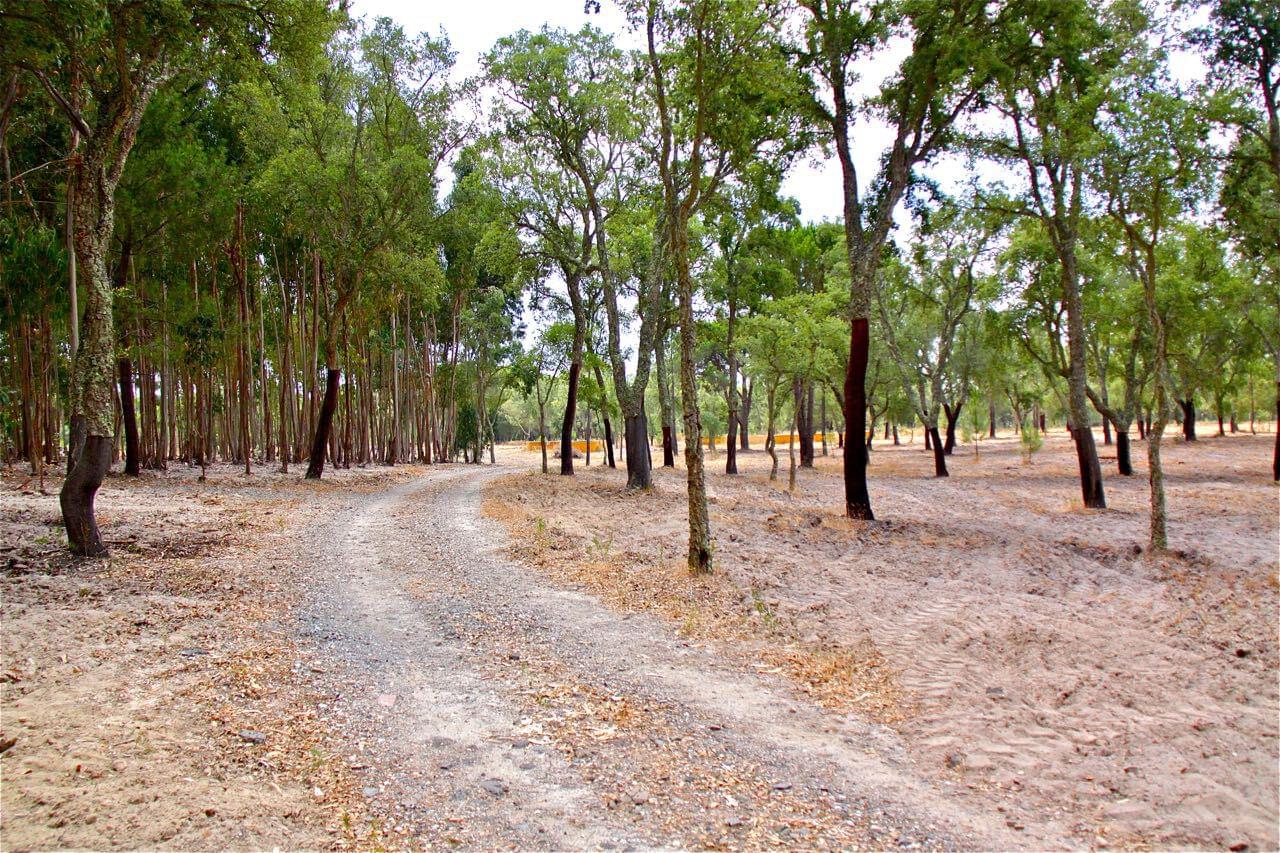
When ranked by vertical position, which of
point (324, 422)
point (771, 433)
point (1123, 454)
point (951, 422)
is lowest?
point (1123, 454)

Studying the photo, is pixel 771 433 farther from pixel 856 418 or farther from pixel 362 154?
pixel 362 154

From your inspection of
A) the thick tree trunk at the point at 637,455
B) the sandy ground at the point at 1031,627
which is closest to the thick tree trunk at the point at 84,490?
the sandy ground at the point at 1031,627

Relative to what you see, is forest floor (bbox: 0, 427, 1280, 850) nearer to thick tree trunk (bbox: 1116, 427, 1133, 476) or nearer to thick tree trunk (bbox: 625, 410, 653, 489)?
thick tree trunk (bbox: 625, 410, 653, 489)

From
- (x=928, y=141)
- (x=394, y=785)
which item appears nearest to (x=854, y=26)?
(x=928, y=141)

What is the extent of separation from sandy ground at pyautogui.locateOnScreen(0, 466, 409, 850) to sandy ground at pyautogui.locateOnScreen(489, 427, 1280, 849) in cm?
390

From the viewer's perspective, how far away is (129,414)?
60.1 feet

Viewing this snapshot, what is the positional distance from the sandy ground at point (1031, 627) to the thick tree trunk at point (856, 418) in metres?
0.59

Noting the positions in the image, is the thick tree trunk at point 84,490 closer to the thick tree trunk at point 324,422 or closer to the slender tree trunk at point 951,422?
the thick tree trunk at point 324,422

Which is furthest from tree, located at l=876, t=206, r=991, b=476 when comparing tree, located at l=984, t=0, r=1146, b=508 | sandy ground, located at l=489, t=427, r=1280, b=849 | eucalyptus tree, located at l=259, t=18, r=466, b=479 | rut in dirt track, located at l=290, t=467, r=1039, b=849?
rut in dirt track, located at l=290, t=467, r=1039, b=849

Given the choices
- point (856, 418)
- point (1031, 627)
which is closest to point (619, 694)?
point (1031, 627)

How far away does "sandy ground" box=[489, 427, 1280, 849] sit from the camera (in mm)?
4645

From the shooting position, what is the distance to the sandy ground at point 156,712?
11.6 ft

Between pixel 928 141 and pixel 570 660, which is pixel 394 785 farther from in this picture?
pixel 928 141

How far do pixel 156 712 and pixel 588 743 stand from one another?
9.71 ft
